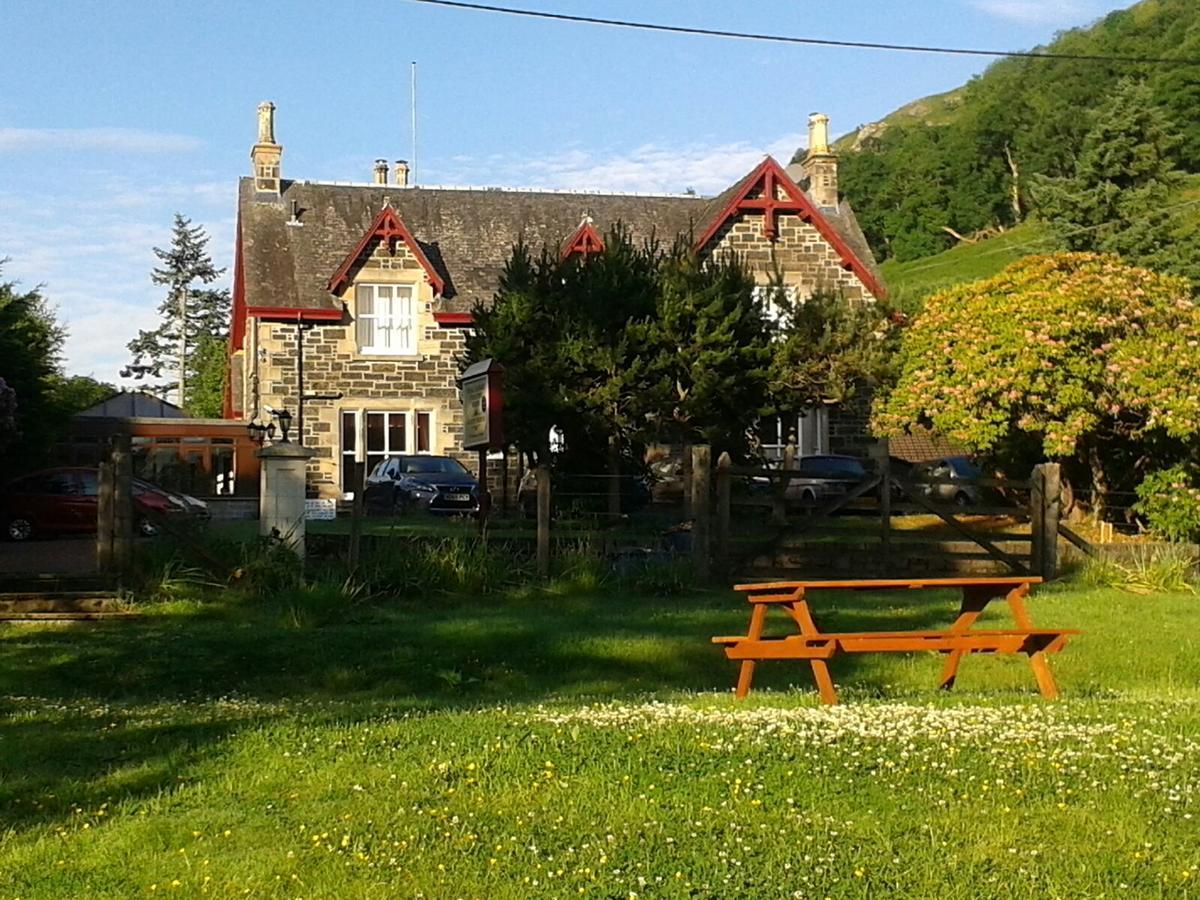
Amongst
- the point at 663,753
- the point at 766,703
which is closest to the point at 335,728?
the point at 663,753

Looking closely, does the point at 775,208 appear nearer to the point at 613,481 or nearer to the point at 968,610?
the point at 613,481

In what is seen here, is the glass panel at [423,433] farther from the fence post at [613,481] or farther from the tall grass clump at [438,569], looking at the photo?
the tall grass clump at [438,569]

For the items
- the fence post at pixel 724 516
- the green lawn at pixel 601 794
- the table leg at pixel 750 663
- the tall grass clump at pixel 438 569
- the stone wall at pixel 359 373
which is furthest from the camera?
the stone wall at pixel 359 373

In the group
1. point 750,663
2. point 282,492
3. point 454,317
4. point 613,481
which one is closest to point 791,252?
point 454,317

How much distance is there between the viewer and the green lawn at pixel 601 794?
19.1 ft

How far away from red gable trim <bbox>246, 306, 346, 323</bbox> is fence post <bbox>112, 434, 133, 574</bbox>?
19694 millimetres

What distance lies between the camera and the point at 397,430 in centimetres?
3834

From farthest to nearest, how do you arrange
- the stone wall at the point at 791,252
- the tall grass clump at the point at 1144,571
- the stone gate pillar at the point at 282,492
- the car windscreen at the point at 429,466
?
1. the stone wall at the point at 791,252
2. the car windscreen at the point at 429,466
3. the tall grass clump at the point at 1144,571
4. the stone gate pillar at the point at 282,492

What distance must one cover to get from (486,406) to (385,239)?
18101 millimetres

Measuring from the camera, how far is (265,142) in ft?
130

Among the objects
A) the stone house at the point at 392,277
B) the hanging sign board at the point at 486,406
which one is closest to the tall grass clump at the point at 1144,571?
the hanging sign board at the point at 486,406

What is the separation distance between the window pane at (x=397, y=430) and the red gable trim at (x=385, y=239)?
3.46 meters

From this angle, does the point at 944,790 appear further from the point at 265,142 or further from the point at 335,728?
the point at 265,142

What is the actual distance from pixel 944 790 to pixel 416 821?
2.42 m
